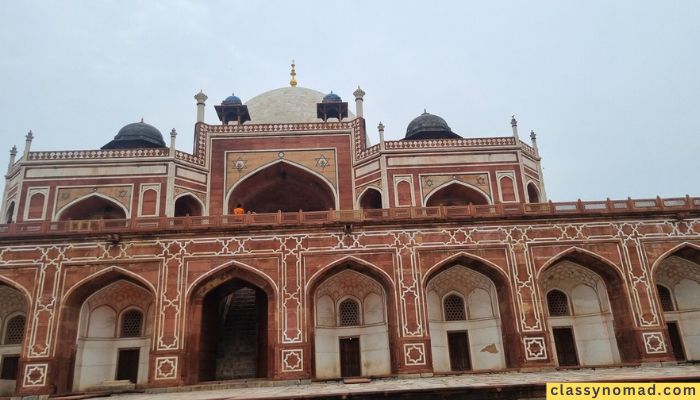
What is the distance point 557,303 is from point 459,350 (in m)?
3.79

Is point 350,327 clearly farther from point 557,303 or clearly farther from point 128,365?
point 128,365

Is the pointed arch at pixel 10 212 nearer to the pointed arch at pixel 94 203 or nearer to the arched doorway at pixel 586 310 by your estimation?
the pointed arch at pixel 94 203

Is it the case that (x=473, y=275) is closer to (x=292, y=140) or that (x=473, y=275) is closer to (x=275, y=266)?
(x=275, y=266)

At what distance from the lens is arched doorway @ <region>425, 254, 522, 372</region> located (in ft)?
57.6

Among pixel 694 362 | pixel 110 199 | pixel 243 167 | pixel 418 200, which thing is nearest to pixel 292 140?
pixel 243 167

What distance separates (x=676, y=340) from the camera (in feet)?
59.5

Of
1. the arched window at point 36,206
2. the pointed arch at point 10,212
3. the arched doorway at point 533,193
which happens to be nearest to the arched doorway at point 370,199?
the arched doorway at point 533,193

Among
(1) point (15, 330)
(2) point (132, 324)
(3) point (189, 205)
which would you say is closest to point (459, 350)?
(2) point (132, 324)

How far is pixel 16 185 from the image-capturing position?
2241 cm

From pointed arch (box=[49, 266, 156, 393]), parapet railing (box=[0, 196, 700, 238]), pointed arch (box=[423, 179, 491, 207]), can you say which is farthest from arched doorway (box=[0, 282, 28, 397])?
pointed arch (box=[423, 179, 491, 207])

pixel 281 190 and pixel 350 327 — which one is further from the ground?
pixel 281 190

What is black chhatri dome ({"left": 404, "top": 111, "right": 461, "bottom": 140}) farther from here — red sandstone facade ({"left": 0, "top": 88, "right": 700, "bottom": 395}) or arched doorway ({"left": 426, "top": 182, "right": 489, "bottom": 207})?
red sandstone facade ({"left": 0, "top": 88, "right": 700, "bottom": 395})

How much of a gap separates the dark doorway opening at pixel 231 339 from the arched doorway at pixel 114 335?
1936mm

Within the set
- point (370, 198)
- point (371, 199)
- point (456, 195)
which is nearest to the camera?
point (456, 195)
